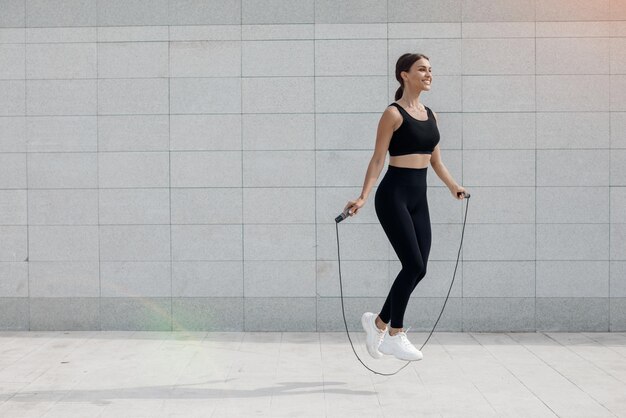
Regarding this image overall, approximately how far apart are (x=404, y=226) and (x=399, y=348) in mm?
717

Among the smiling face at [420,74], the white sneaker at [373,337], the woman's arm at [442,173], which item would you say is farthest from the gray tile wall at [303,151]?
the smiling face at [420,74]

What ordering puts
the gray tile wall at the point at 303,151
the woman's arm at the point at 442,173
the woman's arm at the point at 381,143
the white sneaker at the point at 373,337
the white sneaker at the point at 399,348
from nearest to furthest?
1. the white sneaker at the point at 399,348
2. the woman's arm at the point at 381,143
3. the white sneaker at the point at 373,337
4. the woman's arm at the point at 442,173
5. the gray tile wall at the point at 303,151

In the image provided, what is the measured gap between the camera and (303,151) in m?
6.68

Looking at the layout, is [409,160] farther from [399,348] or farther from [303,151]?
[303,151]

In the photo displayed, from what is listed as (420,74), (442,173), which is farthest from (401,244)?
(420,74)

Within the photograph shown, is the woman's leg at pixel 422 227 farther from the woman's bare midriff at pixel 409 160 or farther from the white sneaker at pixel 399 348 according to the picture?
the white sneaker at pixel 399 348

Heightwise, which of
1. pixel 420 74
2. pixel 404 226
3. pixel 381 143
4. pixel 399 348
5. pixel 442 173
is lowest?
pixel 399 348

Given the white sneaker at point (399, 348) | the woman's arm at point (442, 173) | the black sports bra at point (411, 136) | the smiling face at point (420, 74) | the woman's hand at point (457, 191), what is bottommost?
the white sneaker at point (399, 348)

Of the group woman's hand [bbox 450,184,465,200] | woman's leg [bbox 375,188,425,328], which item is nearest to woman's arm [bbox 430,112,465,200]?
woman's hand [bbox 450,184,465,200]

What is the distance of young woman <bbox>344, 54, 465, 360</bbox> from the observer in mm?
4844

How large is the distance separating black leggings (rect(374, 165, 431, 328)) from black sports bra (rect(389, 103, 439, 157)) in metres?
0.12

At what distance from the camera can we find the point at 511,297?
669cm

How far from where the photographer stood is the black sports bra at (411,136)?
488cm

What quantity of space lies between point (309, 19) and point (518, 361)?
314 cm
